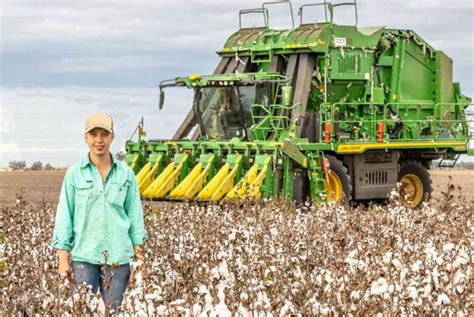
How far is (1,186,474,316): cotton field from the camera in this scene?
20.8 ft

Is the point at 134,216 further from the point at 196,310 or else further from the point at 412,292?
the point at 412,292

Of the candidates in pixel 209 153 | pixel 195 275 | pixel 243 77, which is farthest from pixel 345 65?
pixel 195 275

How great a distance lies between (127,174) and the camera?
25.4 feet

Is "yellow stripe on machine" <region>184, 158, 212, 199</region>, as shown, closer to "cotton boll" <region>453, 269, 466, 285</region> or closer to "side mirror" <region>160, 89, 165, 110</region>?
"side mirror" <region>160, 89, 165, 110</region>

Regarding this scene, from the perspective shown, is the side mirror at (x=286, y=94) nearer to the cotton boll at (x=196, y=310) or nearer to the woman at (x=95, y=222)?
the woman at (x=95, y=222)

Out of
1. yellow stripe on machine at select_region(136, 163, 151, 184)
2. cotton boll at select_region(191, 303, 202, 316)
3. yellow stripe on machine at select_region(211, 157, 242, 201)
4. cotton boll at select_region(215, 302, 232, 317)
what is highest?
yellow stripe on machine at select_region(136, 163, 151, 184)

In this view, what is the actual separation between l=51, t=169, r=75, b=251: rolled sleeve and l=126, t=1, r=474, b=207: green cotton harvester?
1116cm

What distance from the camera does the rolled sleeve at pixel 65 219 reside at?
7641 mm

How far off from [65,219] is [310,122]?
1521 centimetres

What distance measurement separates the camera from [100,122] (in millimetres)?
7387

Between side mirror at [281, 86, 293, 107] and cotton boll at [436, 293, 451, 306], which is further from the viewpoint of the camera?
side mirror at [281, 86, 293, 107]

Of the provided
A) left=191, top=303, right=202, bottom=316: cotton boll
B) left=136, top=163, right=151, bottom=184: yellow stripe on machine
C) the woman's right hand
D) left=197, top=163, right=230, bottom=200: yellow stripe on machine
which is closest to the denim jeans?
the woman's right hand

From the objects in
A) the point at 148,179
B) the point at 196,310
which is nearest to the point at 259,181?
the point at 148,179

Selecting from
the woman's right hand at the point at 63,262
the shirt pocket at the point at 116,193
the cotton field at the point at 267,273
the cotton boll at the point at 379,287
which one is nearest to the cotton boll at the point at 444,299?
the cotton field at the point at 267,273
